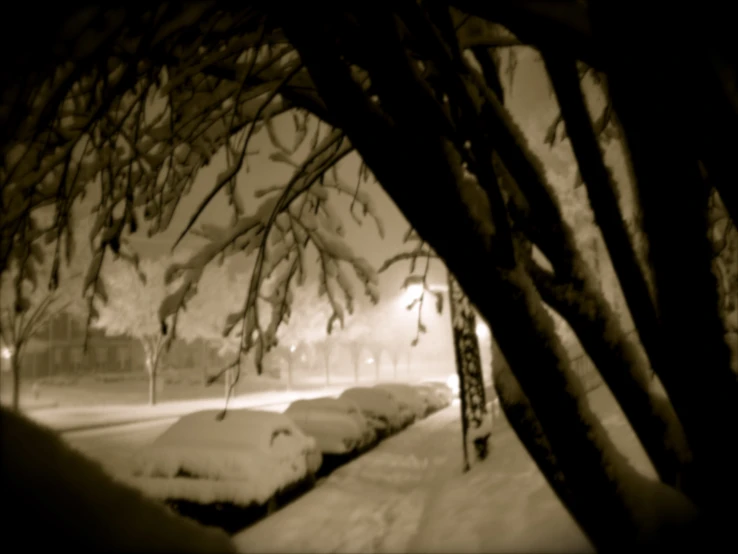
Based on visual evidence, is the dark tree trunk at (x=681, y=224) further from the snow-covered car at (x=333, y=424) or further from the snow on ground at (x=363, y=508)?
the snow-covered car at (x=333, y=424)

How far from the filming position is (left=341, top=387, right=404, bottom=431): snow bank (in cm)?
1246

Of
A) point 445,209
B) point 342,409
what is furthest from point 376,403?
point 445,209

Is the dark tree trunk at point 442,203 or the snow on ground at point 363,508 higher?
the dark tree trunk at point 442,203

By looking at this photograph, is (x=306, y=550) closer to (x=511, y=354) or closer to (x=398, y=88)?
(x=511, y=354)

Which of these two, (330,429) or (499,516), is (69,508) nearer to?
(499,516)

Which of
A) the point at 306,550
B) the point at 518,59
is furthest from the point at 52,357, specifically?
the point at 518,59

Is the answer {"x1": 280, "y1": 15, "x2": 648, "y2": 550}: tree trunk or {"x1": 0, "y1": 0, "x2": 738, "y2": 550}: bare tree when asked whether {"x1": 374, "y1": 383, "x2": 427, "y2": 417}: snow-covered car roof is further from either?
{"x1": 280, "y1": 15, "x2": 648, "y2": 550}: tree trunk

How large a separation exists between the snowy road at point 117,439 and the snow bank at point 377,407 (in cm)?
514

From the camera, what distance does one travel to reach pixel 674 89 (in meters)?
1.45

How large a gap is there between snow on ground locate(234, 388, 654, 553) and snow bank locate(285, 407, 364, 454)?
45 cm

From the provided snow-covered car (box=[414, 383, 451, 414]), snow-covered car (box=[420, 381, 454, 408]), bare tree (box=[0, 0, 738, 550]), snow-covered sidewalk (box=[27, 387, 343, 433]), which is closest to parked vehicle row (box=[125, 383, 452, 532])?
bare tree (box=[0, 0, 738, 550])

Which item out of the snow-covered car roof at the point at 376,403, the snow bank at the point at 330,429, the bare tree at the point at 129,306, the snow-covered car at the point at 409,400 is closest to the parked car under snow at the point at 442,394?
the snow-covered car at the point at 409,400

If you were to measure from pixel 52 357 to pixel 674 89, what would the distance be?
46.8m

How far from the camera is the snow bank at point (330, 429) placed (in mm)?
9320
